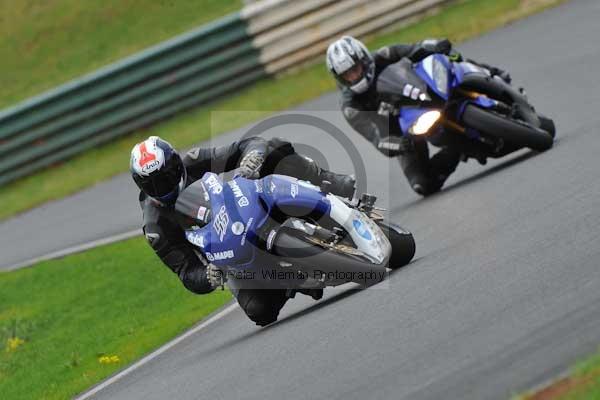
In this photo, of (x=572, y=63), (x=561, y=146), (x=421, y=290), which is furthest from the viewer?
(x=572, y=63)

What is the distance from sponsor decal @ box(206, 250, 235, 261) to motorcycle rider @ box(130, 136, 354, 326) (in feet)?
0.46

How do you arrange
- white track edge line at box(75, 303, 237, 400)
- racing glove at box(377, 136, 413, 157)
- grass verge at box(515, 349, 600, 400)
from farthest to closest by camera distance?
racing glove at box(377, 136, 413, 157) < white track edge line at box(75, 303, 237, 400) < grass verge at box(515, 349, 600, 400)

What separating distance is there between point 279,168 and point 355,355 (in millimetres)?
2882

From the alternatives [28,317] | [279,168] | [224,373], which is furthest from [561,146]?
[28,317]

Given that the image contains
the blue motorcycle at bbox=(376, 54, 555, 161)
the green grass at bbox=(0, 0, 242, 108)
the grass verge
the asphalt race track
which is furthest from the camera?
the green grass at bbox=(0, 0, 242, 108)

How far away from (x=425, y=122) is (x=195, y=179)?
99.4 inches

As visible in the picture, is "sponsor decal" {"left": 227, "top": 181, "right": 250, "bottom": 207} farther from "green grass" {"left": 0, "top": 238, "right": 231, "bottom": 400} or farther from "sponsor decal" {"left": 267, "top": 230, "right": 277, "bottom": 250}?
"green grass" {"left": 0, "top": 238, "right": 231, "bottom": 400}

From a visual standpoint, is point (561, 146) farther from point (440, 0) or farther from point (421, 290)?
point (440, 0)

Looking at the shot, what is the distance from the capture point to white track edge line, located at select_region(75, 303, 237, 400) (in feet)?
29.3

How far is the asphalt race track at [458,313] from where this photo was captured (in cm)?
548

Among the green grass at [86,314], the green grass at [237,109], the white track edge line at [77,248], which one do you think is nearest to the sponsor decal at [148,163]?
the green grass at [86,314]

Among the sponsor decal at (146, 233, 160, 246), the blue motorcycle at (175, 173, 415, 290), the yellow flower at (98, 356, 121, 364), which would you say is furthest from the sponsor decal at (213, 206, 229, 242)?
the yellow flower at (98, 356, 121, 364)

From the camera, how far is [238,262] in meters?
7.93

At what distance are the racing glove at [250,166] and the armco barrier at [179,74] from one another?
372 inches
